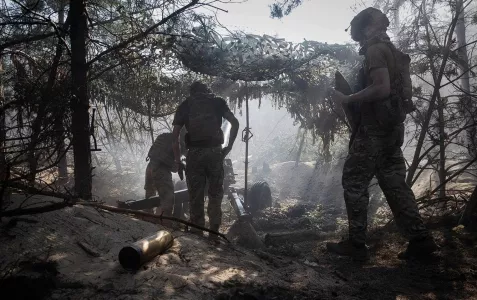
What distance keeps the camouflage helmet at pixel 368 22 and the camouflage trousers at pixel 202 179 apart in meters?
2.09

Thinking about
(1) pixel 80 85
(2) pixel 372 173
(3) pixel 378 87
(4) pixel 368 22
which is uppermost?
(4) pixel 368 22

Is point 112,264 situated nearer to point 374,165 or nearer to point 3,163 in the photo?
point 3,163

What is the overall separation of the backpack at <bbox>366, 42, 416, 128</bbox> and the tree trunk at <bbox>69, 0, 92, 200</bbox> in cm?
314

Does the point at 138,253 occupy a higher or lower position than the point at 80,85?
lower

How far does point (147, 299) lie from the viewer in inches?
62.1

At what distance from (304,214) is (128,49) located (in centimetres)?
616

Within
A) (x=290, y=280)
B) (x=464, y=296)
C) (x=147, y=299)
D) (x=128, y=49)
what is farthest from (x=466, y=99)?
(x=147, y=299)

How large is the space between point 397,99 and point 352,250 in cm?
143

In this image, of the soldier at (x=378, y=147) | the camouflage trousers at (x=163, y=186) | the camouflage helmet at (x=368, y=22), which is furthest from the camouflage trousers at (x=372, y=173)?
the camouflage trousers at (x=163, y=186)

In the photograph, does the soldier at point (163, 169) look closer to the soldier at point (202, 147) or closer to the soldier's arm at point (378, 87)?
the soldier at point (202, 147)

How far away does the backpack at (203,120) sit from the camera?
13.1 ft

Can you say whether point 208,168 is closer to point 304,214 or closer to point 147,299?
point 147,299

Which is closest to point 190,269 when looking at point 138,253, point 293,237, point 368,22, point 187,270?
point 187,270

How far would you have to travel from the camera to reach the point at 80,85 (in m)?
3.61
